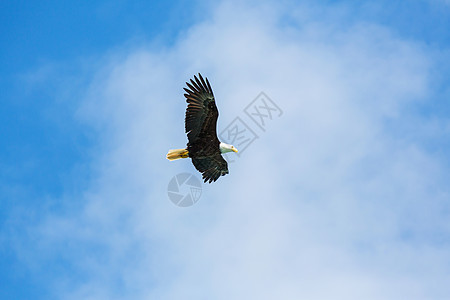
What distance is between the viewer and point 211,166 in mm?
25297

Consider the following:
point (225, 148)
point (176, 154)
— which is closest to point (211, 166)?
point (225, 148)

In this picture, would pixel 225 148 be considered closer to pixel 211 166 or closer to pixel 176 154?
pixel 211 166

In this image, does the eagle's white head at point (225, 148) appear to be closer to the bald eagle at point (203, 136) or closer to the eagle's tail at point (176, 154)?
the bald eagle at point (203, 136)

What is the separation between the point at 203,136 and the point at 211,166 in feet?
7.09

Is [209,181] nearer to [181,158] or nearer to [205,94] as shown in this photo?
[181,158]

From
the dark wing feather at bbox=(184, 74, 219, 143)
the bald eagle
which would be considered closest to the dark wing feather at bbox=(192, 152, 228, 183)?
the bald eagle

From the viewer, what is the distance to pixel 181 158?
24.2 meters

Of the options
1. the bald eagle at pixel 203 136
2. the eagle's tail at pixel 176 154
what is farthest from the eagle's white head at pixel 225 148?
the eagle's tail at pixel 176 154

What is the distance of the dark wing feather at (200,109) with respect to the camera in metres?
22.8

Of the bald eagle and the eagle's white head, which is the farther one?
the eagle's white head

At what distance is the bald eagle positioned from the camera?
22828 mm

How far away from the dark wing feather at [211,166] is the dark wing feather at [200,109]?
6.06 feet

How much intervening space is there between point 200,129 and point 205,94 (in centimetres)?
162

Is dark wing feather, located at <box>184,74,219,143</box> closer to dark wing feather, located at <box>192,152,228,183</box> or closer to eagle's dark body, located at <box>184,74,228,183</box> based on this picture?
eagle's dark body, located at <box>184,74,228,183</box>
